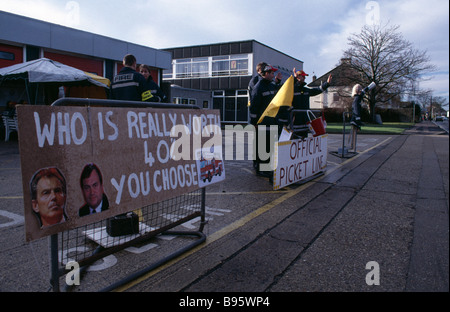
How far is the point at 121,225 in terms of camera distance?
348 centimetres

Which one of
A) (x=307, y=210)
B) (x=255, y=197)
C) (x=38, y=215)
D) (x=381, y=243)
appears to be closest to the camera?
(x=38, y=215)

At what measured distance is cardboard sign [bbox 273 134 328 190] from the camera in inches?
217

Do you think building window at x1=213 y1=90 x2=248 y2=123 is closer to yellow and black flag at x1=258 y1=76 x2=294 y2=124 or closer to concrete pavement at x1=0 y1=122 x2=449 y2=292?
yellow and black flag at x1=258 y1=76 x2=294 y2=124

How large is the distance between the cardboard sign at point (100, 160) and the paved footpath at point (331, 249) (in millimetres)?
719

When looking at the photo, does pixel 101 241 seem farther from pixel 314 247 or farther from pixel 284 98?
pixel 284 98

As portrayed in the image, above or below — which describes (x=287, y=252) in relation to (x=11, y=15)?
below

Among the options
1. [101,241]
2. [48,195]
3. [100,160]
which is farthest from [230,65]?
[48,195]

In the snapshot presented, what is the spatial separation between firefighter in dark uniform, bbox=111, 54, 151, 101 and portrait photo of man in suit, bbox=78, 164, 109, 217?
203cm

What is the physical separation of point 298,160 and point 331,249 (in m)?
3.01

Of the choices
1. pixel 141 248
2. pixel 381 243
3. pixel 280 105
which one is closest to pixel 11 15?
pixel 280 105

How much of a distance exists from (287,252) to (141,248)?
1.48 metres
